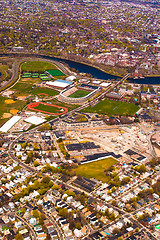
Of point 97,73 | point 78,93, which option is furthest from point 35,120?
point 97,73

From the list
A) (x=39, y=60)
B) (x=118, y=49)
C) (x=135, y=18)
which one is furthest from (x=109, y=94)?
(x=135, y=18)

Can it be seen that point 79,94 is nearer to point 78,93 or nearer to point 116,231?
point 78,93

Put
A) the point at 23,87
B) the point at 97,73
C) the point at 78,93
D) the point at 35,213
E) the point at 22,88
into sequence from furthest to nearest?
the point at 97,73
the point at 23,87
the point at 22,88
the point at 78,93
the point at 35,213

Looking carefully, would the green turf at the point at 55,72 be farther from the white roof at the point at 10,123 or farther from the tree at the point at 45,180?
the tree at the point at 45,180

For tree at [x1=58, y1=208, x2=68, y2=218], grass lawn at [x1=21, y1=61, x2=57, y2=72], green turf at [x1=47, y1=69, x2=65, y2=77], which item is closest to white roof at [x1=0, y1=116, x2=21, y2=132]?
tree at [x1=58, y1=208, x2=68, y2=218]

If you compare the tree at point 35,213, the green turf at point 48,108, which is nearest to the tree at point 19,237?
the tree at point 35,213

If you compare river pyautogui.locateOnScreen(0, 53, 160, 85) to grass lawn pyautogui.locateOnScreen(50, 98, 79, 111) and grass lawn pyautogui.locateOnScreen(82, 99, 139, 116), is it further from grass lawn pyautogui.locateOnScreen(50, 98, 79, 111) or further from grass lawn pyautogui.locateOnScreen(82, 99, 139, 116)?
grass lawn pyautogui.locateOnScreen(50, 98, 79, 111)
